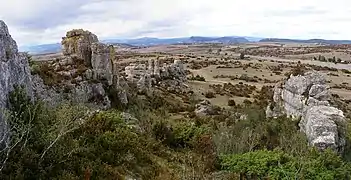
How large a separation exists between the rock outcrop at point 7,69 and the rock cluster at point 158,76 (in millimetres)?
21426

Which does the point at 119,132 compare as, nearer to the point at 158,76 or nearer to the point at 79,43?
the point at 79,43

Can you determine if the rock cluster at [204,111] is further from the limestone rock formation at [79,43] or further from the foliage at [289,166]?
the foliage at [289,166]

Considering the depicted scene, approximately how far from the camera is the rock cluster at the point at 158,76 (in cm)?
3391

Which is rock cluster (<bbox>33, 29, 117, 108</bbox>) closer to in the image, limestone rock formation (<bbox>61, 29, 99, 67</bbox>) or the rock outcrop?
limestone rock formation (<bbox>61, 29, 99, 67</bbox>)

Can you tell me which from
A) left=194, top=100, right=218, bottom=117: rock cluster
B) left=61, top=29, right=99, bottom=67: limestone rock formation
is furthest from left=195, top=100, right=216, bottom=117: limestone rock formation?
A: left=61, top=29, right=99, bottom=67: limestone rock formation

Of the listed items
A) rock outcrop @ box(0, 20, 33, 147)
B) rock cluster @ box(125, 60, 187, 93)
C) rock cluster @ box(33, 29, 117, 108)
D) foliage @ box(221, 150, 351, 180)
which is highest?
rock outcrop @ box(0, 20, 33, 147)

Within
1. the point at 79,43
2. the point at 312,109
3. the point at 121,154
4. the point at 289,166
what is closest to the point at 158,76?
the point at 79,43

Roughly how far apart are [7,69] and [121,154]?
3511mm

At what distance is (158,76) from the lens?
38.5 m

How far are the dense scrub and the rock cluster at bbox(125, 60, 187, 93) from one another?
717 inches

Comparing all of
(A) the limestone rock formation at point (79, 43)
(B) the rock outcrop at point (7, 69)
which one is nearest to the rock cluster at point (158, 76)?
(A) the limestone rock formation at point (79, 43)

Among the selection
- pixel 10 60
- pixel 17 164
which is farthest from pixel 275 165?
pixel 10 60

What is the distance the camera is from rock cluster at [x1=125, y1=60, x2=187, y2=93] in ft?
111

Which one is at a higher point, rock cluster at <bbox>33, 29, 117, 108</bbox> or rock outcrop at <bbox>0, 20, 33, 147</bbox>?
rock outcrop at <bbox>0, 20, 33, 147</bbox>
